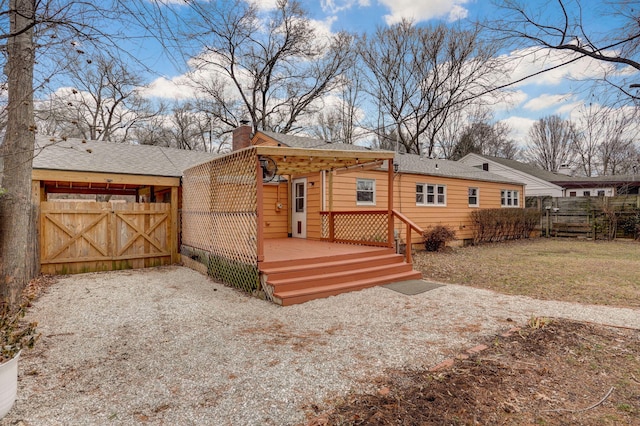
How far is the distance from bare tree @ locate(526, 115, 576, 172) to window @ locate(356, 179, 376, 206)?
101ft

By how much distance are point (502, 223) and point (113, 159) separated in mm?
15061

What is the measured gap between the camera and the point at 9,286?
471 cm

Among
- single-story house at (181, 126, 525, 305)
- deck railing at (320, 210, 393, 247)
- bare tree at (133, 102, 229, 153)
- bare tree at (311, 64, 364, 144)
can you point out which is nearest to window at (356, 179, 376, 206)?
single-story house at (181, 126, 525, 305)

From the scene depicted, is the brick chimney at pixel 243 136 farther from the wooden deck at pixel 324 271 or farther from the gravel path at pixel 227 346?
the gravel path at pixel 227 346

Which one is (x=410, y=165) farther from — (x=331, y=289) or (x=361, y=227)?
(x=331, y=289)

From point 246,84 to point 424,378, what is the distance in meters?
22.4

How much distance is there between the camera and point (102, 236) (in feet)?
27.8

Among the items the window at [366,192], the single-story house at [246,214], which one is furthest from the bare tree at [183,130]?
the window at [366,192]

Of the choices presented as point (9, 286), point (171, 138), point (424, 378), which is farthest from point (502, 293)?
point (171, 138)

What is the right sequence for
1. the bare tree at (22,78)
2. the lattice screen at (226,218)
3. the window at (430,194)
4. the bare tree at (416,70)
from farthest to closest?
the bare tree at (416,70)
the window at (430,194)
the lattice screen at (226,218)
the bare tree at (22,78)

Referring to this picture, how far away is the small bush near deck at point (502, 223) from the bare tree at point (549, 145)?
21.5 metres

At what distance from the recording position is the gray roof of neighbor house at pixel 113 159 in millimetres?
8078

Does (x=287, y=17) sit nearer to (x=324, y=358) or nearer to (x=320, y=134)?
(x=320, y=134)

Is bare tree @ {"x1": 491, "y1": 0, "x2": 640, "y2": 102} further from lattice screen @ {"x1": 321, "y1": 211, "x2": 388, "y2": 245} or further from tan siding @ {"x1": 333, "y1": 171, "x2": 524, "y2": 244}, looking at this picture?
tan siding @ {"x1": 333, "y1": 171, "x2": 524, "y2": 244}
